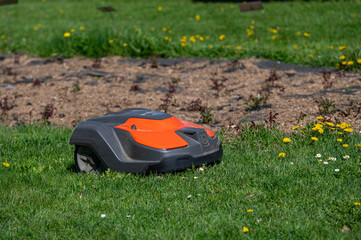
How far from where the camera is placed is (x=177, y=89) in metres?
7.05

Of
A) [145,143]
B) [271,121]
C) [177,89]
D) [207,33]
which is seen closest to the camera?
[145,143]

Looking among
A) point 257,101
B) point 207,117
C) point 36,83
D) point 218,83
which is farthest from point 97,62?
point 257,101

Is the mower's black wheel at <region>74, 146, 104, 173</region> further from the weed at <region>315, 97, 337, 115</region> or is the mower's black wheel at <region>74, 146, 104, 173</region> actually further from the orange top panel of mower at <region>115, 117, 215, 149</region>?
the weed at <region>315, 97, 337, 115</region>

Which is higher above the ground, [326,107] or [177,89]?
[326,107]

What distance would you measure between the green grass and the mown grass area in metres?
3.25

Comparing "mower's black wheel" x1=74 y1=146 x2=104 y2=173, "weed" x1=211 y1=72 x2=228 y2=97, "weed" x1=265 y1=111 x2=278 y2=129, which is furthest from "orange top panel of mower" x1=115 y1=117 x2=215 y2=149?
"weed" x1=211 y1=72 x2=228 y2=97

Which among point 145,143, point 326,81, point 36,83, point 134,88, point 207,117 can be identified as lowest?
point 36,83

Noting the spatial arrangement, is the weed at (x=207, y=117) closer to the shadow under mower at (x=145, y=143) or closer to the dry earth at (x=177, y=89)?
the dry earth at (x=177, y=89)

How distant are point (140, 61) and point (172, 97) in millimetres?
2131

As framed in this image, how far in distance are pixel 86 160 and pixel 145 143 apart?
696 mm

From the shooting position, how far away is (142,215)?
337 cm

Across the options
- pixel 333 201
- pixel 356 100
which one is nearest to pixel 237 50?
pixel 356 100

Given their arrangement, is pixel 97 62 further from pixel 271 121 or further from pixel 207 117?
pixel 271 121

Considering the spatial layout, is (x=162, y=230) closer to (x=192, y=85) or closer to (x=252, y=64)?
(x=192, y=85)
